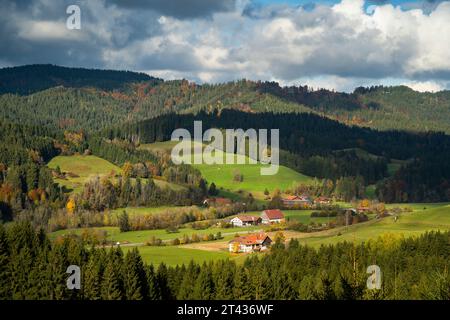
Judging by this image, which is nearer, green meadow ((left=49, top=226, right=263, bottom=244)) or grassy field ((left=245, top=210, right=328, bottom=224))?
green meadow ((left=49, top=226, right=263, bottom=244))

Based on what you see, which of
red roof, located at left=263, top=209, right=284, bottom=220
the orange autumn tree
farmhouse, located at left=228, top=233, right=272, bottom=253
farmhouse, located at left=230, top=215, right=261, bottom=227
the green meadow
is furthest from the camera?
the orange autumn tree

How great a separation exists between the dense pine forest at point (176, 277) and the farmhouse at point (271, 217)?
222 feet

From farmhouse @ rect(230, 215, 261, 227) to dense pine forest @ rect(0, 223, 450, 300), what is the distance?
66.9m

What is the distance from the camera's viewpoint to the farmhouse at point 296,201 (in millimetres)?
179500

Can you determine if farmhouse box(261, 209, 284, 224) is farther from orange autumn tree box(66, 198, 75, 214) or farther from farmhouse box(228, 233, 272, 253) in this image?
orange autumn tree box(66, 198, 75, 214)

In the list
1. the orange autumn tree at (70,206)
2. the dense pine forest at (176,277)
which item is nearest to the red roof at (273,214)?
the orange autumn tree at (70,206)

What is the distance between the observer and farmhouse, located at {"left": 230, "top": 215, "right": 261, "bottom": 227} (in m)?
148

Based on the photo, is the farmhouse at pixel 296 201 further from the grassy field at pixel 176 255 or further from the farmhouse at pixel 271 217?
the grassy field at pixel 176 255

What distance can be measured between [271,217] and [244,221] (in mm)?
6487

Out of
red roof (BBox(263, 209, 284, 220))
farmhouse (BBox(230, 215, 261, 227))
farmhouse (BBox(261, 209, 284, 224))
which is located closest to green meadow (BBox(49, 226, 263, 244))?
farmhouse (BBox(230, 215, 261, 227))

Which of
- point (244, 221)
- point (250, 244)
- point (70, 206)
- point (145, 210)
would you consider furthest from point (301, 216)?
point (70, 206)

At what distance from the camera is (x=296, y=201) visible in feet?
616

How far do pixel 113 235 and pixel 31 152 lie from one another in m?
68.8

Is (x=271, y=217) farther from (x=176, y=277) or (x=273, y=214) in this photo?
(x=176, y=277)
